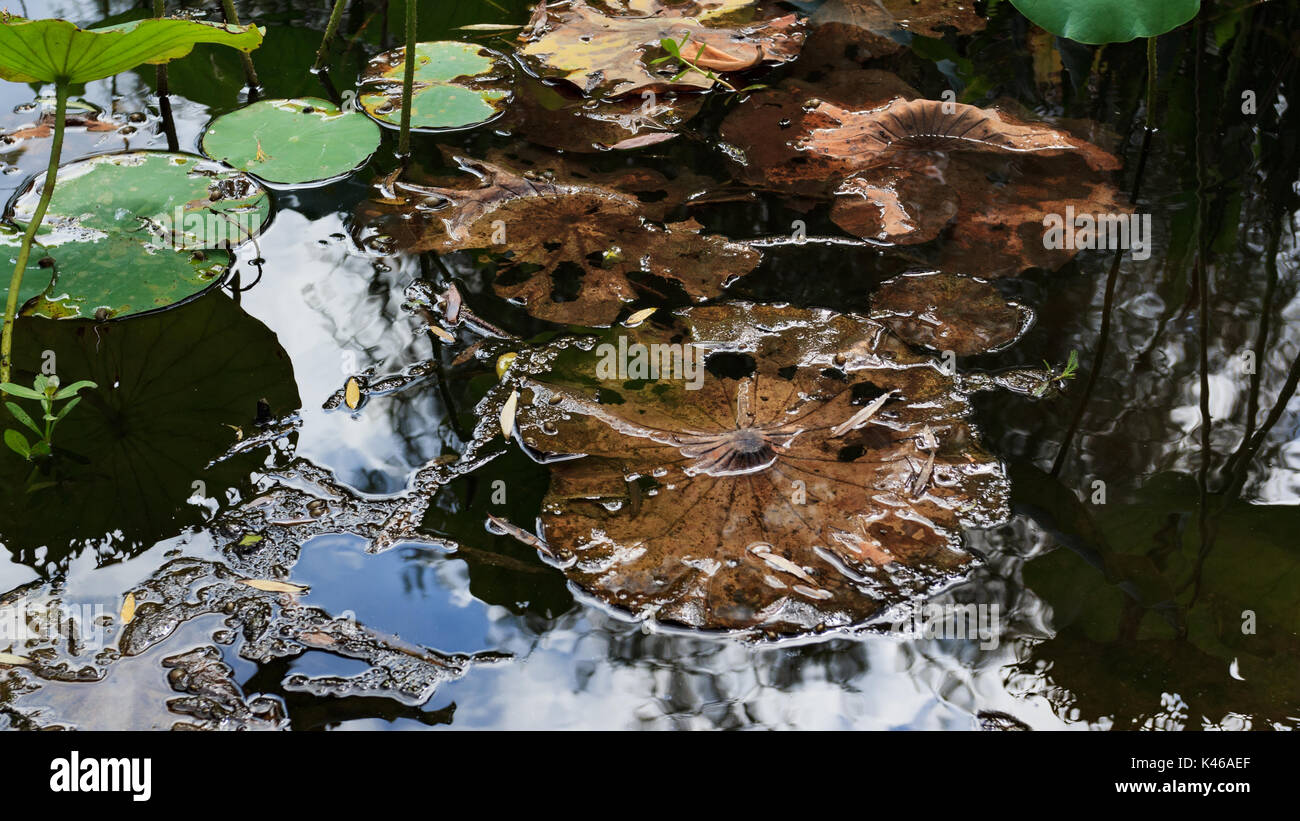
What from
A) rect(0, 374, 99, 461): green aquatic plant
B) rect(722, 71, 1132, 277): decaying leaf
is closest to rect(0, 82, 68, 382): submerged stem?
rect(0, 374, 99, 461): green aquatic plant

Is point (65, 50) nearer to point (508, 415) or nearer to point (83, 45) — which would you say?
point (83, 45)

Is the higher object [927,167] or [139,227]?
[927,167]

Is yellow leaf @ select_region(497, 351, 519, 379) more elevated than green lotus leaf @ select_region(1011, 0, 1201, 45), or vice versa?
green lotus leaf @ select_region(1011, 0, 1201, 45)

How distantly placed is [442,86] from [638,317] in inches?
47.4

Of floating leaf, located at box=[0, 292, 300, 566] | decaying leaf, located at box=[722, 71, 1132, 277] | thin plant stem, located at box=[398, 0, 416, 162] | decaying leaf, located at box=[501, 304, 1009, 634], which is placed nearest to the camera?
decaying leaf, located at box=[501, 304, 1009, 634]

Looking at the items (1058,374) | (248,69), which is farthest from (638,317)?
(248,69)

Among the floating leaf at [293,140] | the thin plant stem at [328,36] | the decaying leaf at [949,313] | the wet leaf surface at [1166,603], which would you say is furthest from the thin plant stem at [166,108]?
the wet leaf surface at [1166,603]

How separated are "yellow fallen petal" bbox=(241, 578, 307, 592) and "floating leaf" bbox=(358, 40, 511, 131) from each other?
155 cm

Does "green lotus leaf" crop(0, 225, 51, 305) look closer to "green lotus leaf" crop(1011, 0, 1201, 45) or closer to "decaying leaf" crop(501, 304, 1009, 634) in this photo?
"decaying leaf" crop(501, 304, 1009, 634)

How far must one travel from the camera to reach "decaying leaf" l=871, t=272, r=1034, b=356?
1.96 metres

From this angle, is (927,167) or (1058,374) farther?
(927,167)

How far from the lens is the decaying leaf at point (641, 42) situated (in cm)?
289

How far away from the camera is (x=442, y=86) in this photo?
2.79 m

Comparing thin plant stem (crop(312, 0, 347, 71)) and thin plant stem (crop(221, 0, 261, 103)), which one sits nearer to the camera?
thin plant stem (crop(221, 0, 261, 103))
